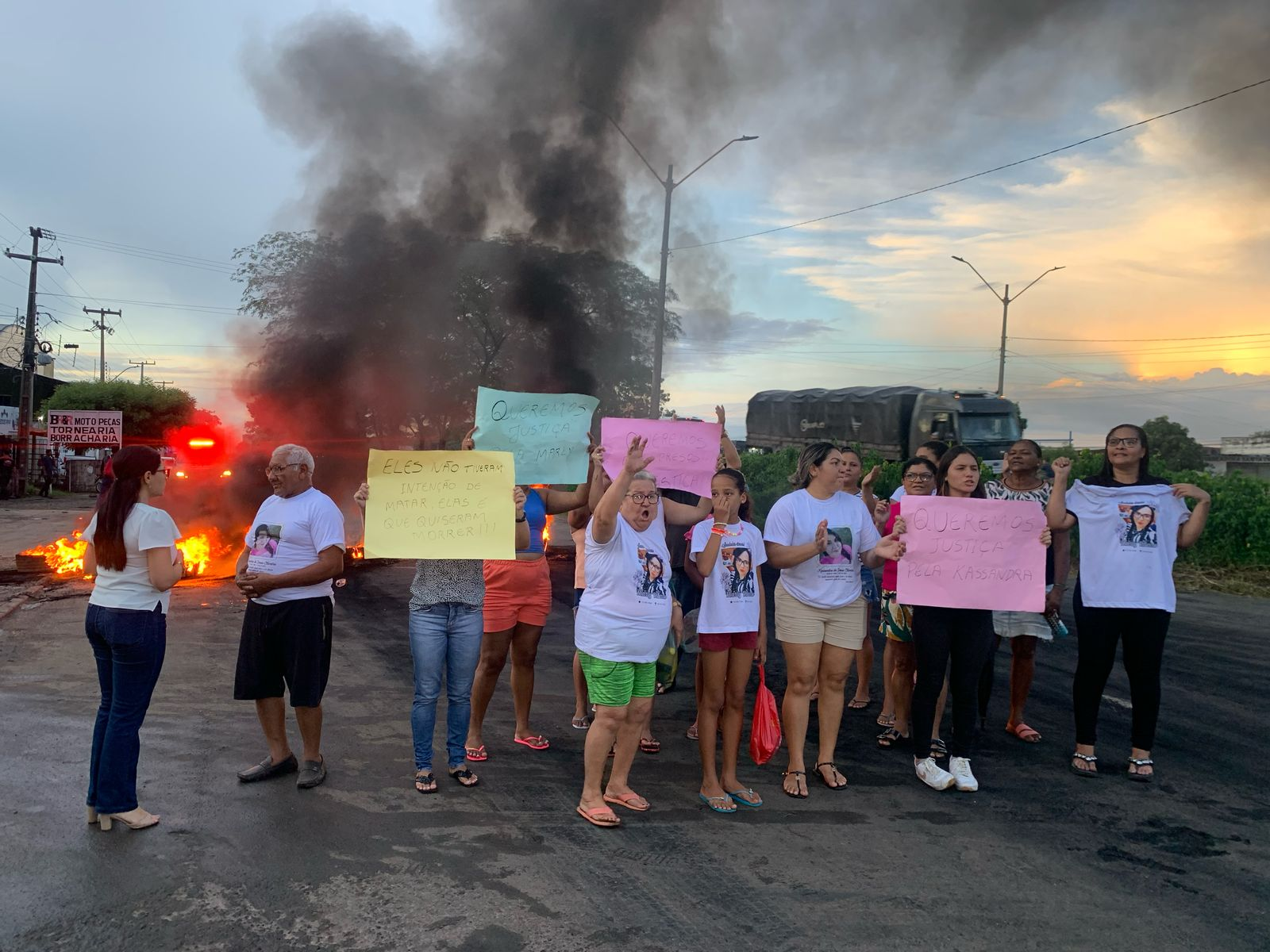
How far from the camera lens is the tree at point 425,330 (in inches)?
1099

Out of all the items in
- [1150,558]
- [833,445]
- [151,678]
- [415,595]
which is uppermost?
[833,445]

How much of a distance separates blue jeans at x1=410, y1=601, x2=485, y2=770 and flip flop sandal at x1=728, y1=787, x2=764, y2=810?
1.41 meters

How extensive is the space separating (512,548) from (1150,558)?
11.3 feet

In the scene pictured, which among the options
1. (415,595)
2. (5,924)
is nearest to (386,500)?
(415,595)

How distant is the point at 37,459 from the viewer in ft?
123

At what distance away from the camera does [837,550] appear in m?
4.89

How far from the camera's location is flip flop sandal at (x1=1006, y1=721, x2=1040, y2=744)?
5.71 m

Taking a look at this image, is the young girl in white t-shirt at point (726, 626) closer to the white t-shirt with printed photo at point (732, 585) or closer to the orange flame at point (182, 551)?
the white t-shirt with printed photo at point (732, 585)

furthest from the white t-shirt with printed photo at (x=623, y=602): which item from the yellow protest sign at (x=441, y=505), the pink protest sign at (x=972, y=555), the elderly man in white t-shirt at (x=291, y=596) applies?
the pink protest sign at (x=972, y=555)

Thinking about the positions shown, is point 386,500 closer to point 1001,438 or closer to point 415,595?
point 415,595

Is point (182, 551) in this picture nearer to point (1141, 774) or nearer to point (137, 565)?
point (137, 565)

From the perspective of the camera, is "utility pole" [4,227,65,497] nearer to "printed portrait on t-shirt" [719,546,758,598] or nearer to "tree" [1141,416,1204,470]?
→ "printed portrait on t-shirt" [719,546,758,598]

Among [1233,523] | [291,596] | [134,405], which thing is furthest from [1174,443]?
[134,405]

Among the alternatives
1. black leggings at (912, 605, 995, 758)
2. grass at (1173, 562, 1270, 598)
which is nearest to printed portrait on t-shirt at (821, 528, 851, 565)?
black leggings at (912, 605, 995, 758)
